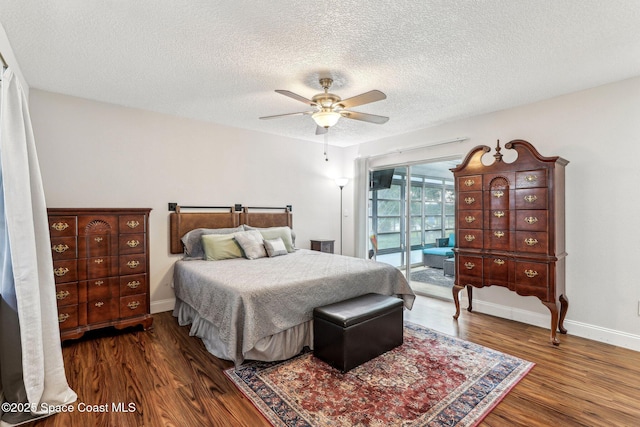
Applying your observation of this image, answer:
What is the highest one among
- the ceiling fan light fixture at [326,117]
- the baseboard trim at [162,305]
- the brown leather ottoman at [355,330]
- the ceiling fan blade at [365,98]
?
the ceiling fan blade at [365,98]

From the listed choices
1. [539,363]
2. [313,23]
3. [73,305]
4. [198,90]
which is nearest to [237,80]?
[198,90]

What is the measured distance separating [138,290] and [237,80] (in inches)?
94.7

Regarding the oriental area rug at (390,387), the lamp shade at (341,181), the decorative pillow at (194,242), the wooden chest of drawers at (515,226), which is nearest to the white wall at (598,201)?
the wooden chest of drawers at (515,226)

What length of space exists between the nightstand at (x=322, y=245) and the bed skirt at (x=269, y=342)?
8.12ft

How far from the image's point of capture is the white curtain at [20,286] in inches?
72.4

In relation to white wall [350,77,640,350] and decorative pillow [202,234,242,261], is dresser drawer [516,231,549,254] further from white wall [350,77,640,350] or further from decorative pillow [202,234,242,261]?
decorative pillow [202,234,242,261]

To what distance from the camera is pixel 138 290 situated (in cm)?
332

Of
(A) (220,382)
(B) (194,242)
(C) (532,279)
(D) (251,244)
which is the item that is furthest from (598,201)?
(B) (194,242)

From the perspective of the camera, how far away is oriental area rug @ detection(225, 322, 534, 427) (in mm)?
1928

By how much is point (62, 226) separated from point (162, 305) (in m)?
1.53

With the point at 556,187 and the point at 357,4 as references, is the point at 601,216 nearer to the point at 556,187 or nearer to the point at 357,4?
the point at 556,187

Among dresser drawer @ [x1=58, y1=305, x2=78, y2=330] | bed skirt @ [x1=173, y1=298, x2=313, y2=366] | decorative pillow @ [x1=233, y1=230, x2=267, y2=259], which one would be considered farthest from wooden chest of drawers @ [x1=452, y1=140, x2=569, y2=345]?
dresser drawer @ [x1=58, y1=305, x2=78, y2=330]

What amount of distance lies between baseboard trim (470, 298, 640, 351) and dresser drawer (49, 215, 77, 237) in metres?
4.59

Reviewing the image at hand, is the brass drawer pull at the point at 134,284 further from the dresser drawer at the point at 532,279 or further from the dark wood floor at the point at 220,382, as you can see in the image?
the dresser drawer at the point at 532,279
